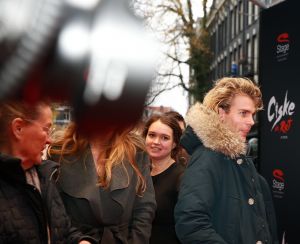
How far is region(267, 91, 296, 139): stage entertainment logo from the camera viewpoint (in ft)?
14.6

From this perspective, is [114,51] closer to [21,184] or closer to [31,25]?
[31,25]

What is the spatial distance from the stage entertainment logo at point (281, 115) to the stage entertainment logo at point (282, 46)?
0.39 meters

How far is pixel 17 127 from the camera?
725 mm

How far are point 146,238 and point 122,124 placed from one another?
2034 mm

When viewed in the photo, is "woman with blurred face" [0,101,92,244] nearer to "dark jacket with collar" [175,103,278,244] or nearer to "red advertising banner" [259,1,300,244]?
"dark jacket with collar" [175,103,278,244]

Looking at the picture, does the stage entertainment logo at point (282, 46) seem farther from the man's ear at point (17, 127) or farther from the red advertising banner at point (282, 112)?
the man's ear at point (17, 127)

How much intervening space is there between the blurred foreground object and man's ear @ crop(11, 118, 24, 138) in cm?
22

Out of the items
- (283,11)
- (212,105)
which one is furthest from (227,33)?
(212,105)

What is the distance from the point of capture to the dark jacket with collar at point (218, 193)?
221 centimetres

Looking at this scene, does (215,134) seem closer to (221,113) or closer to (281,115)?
(221,113)

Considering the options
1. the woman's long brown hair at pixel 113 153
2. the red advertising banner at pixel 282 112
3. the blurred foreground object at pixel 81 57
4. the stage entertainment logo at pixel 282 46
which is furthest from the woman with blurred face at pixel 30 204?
the stage entertainment logo at pixel 282 46

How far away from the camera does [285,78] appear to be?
458cm

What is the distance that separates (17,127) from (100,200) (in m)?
1.43

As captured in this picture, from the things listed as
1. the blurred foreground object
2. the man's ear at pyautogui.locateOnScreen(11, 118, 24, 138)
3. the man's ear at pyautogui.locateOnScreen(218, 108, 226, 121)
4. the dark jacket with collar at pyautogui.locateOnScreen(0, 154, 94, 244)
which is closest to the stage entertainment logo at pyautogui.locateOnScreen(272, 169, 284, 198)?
the man's ear at pyautogui.locateOnScreen(218, 108, 226, 121)
